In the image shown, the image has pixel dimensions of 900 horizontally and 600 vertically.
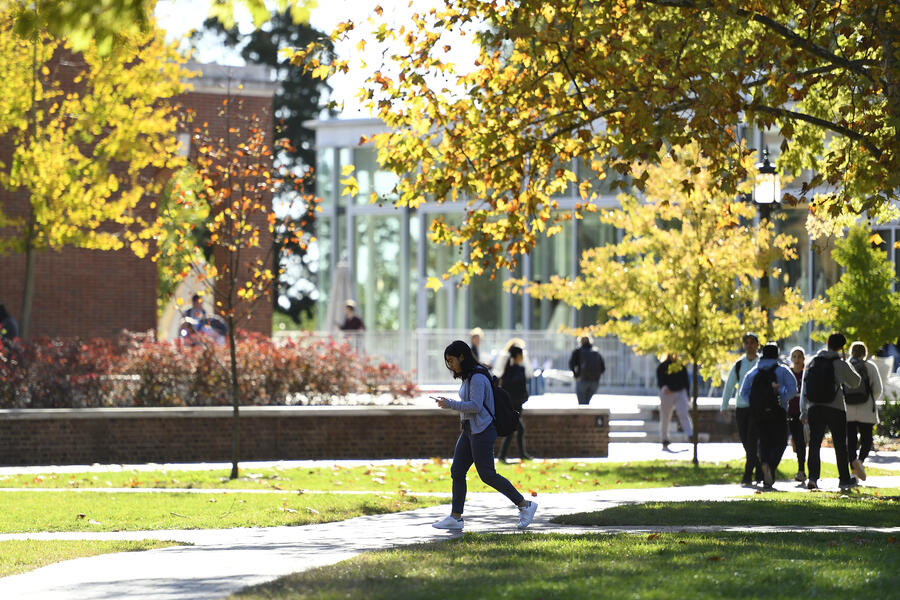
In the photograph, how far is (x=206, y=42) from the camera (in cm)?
6069

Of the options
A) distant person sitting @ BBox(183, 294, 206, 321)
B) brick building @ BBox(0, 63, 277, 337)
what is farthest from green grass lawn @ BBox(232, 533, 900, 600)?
brick building @ BBox(0, 63, 277, 337)

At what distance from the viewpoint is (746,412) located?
17.1 m

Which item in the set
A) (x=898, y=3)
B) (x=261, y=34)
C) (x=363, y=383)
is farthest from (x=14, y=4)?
(x=261, y=34)

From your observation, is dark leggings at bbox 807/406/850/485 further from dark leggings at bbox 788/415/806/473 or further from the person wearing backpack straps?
dark leggings at bbox 788/415/806/473

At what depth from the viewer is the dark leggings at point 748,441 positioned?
55.8 ft

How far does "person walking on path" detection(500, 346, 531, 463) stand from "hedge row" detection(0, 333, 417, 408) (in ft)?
6.69

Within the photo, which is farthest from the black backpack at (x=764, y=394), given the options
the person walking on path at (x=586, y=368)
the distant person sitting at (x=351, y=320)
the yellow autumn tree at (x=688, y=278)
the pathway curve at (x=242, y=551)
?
the distant person sitting at (x=351, y=320)

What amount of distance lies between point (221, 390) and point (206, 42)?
4167 centimetres

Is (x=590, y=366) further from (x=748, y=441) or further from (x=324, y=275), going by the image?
(x=324, y=275)

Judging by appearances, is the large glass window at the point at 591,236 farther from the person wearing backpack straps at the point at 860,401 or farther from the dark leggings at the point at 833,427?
the dark leggings at the point at 833,427

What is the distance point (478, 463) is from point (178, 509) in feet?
11.1

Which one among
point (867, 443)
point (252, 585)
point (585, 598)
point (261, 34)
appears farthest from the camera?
point (261, 34)

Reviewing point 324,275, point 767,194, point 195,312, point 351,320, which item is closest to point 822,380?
point 767,194

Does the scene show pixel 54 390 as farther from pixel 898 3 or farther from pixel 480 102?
pixel 898 3
